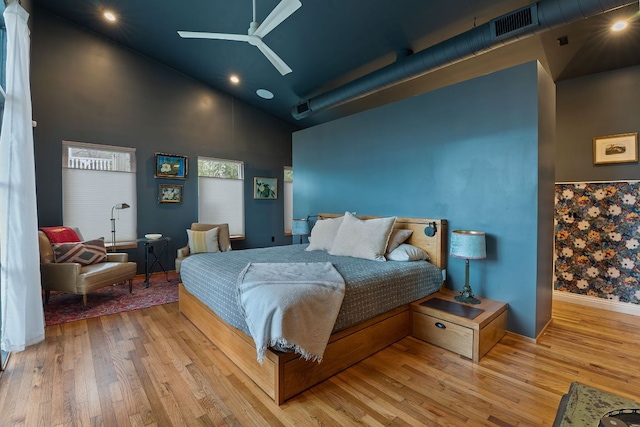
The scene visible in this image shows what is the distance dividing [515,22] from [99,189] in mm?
5855

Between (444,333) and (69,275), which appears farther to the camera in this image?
(69,275)

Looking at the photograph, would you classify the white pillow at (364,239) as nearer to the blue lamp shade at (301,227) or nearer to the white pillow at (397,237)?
the white pillow at (397,237)

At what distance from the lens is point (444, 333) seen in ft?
8.10

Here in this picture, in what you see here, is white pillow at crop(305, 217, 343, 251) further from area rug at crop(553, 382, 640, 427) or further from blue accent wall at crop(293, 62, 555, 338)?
area rug at crop(553, 382, 640, 427)

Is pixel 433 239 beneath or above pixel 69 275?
above

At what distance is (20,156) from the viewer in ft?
7.39

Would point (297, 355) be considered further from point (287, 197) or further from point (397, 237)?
point (287, 197)

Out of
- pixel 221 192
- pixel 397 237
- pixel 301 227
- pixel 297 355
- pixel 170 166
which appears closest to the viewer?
pixel 297 355

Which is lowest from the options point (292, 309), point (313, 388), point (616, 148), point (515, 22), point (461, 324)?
point (313, 388)

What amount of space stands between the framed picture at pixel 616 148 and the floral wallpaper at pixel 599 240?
1.02ft

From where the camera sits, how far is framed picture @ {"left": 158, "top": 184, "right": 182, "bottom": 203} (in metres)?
5.11

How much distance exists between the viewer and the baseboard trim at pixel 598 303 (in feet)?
10.6

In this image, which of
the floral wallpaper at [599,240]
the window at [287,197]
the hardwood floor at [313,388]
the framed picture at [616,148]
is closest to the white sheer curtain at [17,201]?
the hardwood floor at [313,388]

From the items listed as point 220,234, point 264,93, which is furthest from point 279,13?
point 220,234
